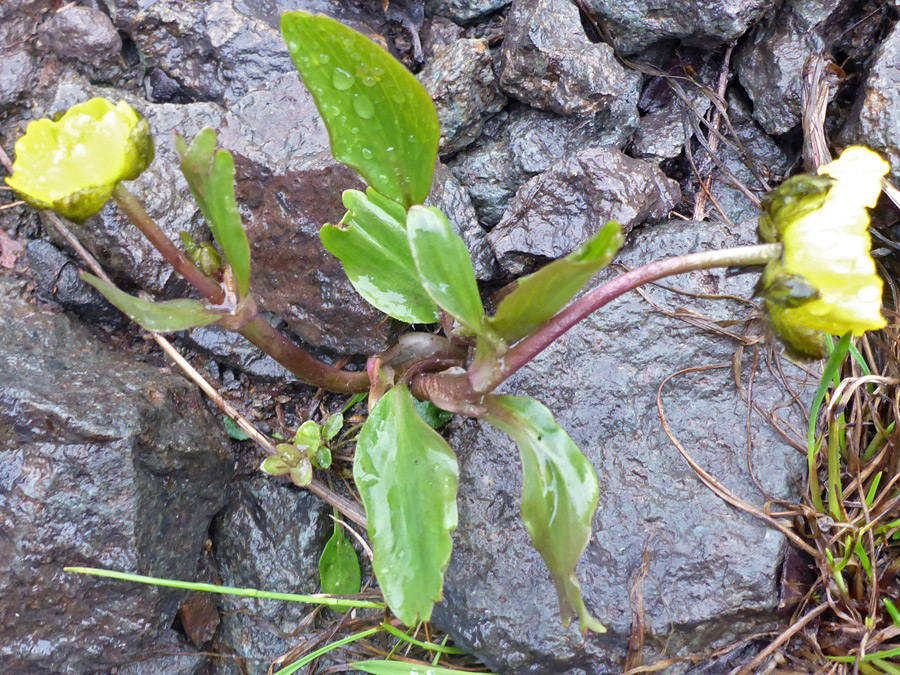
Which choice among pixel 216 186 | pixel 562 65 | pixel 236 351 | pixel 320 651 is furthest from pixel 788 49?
pixel 320 651

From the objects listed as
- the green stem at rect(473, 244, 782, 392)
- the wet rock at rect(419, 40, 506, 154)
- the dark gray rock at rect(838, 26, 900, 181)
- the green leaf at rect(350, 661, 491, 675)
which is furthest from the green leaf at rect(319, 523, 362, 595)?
the dark gray rock at rect(838, 26, 900, 181)

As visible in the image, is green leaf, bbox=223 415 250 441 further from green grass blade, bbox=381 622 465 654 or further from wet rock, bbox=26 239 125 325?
green grass blade, bbox=381 622 465 654

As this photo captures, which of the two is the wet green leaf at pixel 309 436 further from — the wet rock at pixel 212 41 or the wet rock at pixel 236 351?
the wet rock at pixel 212 41

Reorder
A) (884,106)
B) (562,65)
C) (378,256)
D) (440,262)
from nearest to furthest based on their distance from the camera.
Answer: (440,262) → (378,256) → (884,106) → (562,65)

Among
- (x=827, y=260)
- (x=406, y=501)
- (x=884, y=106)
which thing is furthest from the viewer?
(x=884, y=106)

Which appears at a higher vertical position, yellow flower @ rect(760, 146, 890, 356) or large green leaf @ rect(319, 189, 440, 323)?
yellow flower @ rect(760, 146, 890, 356)

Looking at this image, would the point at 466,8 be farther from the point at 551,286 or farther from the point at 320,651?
the point at 320,651
